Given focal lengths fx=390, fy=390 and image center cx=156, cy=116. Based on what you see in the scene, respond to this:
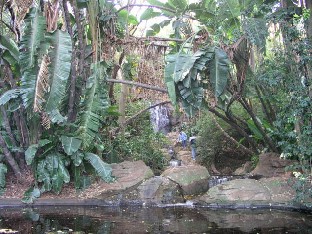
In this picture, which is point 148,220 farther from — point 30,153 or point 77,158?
point 30,153

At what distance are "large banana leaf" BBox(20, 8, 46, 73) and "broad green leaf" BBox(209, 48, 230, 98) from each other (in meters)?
4.28

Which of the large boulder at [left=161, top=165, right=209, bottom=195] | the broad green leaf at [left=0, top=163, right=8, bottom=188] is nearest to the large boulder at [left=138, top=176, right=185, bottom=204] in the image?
the large boulder at [left=161, top=165, right=209, bottom=195]

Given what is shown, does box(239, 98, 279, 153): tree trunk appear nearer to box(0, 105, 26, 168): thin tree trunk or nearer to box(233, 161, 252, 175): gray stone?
box(233, 161, 252, 175): gray stone

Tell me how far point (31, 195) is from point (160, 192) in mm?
3625

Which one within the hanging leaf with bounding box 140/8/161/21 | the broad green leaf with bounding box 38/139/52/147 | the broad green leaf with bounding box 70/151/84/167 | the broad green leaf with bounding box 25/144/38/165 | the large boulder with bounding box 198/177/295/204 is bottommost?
the large boulder with bounding box 198/177/295/204

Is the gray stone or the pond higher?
the gray stone

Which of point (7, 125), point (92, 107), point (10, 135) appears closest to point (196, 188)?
point (92, 107)

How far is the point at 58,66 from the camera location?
941cm

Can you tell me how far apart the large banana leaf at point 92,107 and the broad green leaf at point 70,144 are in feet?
0.51

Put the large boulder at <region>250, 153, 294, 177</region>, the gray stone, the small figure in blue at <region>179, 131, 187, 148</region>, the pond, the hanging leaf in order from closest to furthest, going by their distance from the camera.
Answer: the pond, the large boulder at <region>250, 153, 294, 177</region>, the hanging leaf, the gray stone, the small figure in blue at <region>179, 131, 187, 148</region>

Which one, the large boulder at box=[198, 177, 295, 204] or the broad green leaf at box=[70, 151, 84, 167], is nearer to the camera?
the large boulder at box=[198, 177, 295, 204]

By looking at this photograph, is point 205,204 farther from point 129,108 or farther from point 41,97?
point 129,108

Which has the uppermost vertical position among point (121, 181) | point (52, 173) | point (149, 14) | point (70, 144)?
point (149, 14)

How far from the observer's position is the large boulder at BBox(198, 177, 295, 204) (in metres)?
10.1
